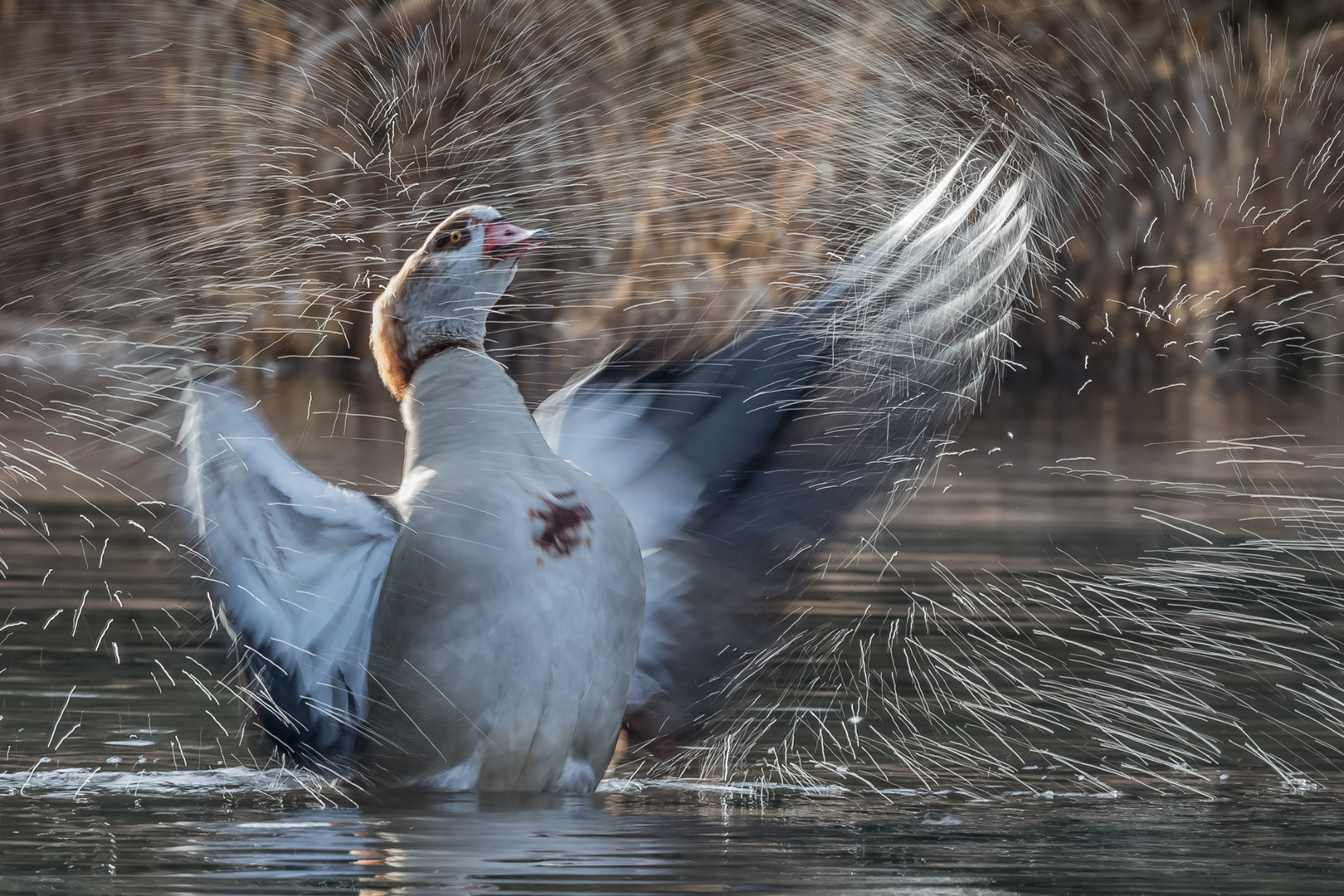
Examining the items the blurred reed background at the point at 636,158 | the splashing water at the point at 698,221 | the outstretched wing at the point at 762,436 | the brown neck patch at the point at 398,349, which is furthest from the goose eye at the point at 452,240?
the blurred reed background at the point at 636,158

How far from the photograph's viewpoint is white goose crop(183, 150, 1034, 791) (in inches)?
230

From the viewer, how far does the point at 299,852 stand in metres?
5.32

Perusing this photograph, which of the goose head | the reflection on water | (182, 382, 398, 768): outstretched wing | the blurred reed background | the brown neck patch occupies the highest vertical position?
the blurred reed background

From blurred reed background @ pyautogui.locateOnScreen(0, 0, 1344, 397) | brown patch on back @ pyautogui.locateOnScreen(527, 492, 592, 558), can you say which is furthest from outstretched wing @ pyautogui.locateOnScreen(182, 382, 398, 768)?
blurred reed background @ pyautogui.locateOnScreen(0, 0, 1344, 397)

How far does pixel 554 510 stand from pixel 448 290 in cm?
69

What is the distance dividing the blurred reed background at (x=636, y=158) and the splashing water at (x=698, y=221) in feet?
0.19

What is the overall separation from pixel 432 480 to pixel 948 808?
1.42m

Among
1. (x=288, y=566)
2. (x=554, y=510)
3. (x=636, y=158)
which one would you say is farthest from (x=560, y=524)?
(x=636, y=158)

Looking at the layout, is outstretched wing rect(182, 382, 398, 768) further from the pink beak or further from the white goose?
the pink beak

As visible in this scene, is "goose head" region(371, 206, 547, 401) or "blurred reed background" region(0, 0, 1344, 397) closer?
"goose head" region(371, 206, 547, 401)

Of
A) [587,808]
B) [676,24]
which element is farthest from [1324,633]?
[676,24]

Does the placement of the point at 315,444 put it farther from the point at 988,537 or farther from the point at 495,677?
the point at 495,677

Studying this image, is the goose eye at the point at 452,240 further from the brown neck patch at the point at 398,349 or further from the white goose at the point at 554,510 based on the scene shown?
the brown neck patch at the point at 398,349

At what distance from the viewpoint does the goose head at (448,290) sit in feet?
20.4
